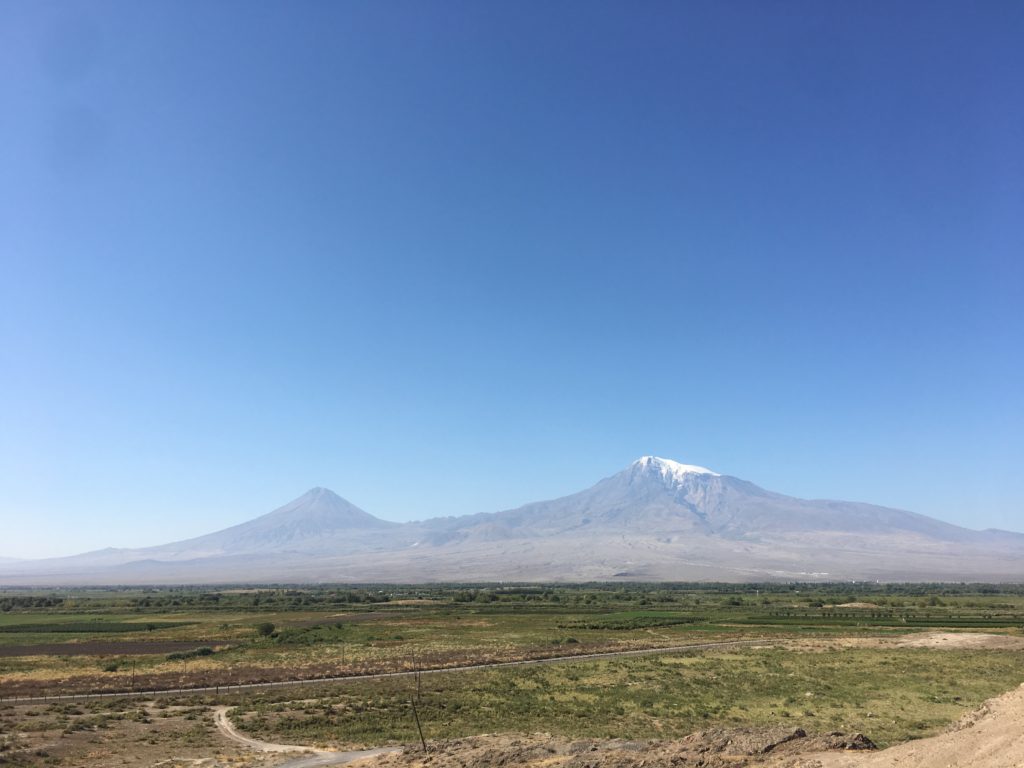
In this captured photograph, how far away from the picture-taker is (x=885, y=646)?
195ft

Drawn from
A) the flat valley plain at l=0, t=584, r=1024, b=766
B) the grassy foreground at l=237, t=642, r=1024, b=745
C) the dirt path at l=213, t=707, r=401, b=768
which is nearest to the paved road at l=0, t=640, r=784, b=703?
the flat valley plain at l=0, t=584, r=1024, b=766

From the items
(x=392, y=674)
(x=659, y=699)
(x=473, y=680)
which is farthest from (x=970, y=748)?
(x=392, y=674)

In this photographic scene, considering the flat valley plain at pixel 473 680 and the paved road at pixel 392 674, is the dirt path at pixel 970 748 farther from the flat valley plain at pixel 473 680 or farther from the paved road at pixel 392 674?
the paved road at pixel 392 674

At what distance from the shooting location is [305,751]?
88.2 ft

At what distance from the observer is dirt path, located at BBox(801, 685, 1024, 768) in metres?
15.3

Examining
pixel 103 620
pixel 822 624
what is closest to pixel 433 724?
pixel 822 624

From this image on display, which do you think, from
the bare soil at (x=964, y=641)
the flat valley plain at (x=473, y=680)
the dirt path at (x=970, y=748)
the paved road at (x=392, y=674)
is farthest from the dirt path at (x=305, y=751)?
the bare soil at (x=964, y=641)

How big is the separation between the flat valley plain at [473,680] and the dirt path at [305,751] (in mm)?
737

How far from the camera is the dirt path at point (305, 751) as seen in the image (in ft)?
81.7

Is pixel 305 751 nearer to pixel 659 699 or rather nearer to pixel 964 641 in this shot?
pixel 659 699

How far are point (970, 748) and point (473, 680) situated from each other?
34.2m

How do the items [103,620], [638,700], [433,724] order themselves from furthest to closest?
[103,620] < [638,700] < [433,724]

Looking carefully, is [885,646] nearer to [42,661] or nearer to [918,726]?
[918,726]

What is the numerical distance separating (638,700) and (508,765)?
18455 millimetres
